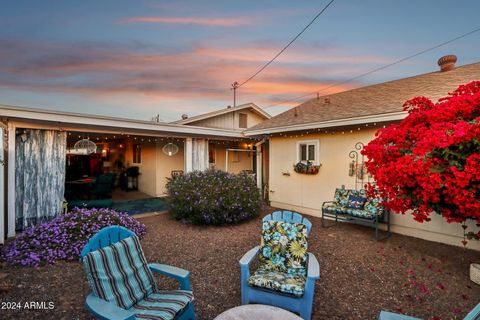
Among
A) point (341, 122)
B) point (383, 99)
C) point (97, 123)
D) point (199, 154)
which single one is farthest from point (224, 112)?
point (383, 99)

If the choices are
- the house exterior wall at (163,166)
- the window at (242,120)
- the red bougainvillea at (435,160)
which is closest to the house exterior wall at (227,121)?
the window at (242,120)

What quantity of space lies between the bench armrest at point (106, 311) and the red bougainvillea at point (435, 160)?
3.37 meters

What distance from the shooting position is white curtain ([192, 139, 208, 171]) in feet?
28.8

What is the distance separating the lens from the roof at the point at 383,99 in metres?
5.68

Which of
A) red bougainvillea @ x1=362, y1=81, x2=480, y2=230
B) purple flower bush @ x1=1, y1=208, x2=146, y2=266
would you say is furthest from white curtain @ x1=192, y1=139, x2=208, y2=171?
red bougainvillea @ x1=362, y1=81, x2=480, y2=230

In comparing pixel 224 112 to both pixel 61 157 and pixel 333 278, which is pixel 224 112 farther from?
pixel 333 278

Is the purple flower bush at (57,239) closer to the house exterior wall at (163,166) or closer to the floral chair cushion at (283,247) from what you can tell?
the floral chair cushion at (283,247)

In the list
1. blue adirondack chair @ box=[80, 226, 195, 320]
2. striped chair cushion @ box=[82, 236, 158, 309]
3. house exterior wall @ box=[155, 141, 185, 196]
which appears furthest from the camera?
house exterior wall @ box=[155, 141, 185, 196]

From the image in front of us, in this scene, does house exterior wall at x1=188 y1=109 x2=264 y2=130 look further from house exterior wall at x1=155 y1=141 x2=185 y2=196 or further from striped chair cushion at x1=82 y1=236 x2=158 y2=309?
striped chair cushion at x1=82 y1=236 x2=158 y2=309

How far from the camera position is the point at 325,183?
701 cm

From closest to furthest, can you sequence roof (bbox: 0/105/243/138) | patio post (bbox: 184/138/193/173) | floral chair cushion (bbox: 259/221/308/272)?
1. floral chair cushion (bbox: 259/221/308/272)
2. roof (bbox: 0/105/243/138)
3. patio post (bbox: 184/138/193/173)

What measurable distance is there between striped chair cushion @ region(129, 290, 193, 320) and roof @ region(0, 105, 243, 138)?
498 cm

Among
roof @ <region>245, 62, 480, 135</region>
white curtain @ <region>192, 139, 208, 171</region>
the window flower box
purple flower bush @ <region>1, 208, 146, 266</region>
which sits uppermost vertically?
roof @ <region>245, 62, 480, 135</region>

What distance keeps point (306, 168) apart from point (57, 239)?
6.22m
